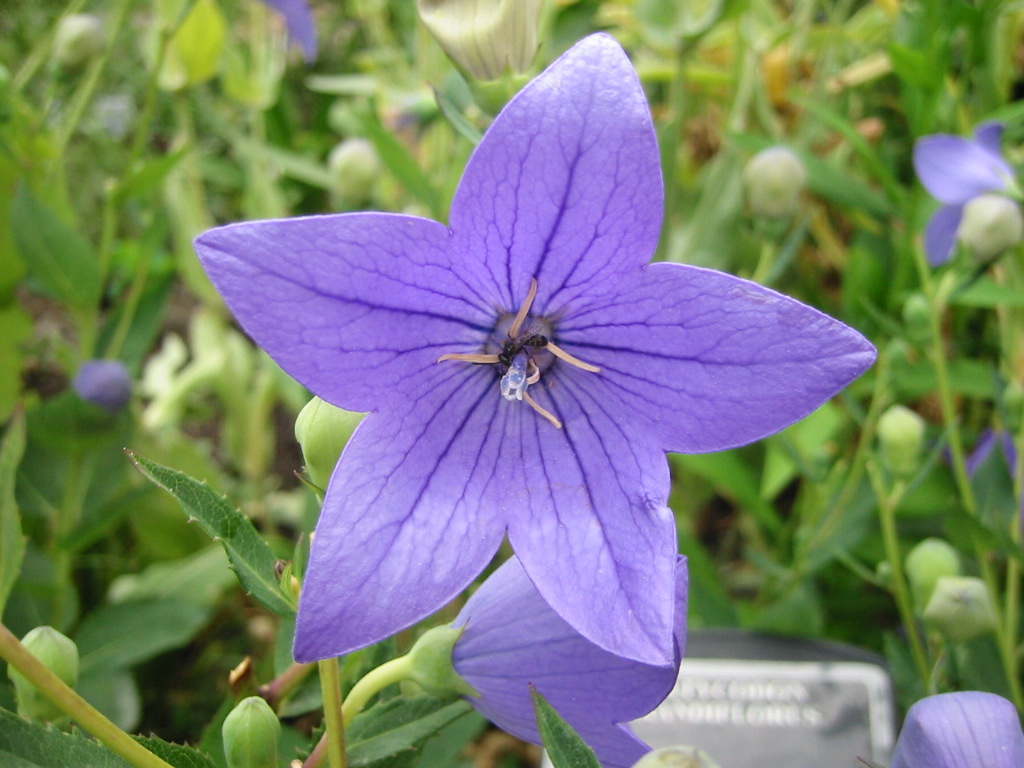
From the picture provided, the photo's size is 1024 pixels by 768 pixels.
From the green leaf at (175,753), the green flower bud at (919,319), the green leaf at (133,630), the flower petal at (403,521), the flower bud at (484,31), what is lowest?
the green leaf at (133,630)

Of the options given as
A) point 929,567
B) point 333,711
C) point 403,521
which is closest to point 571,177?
point 403,521

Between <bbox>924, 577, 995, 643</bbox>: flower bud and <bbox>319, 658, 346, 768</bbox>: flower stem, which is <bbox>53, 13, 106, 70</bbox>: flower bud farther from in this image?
<bbox>924, 577, 995, 643</bbox>: flower bud

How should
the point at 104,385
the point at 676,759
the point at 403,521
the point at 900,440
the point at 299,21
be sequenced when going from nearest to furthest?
Answer: 1. the point at 676,759
2. the point at 403,521
3. the point at 900,440
4. the point at 104,385
5. the point at 299,21

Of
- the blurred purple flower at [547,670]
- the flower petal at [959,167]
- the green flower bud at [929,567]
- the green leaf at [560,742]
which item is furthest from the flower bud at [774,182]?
the green leaf at [560,742]

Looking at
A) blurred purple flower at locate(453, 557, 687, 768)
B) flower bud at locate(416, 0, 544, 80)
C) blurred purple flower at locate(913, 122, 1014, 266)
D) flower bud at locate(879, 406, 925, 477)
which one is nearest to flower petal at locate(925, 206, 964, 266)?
blurred purple flower at locate(913, 122, 1014, 266)

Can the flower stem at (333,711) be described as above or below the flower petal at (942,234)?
above

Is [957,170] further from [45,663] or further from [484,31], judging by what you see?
[45,663]

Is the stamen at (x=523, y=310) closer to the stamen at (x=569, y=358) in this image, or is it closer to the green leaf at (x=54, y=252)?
the stamen at (x=569, y=358)
